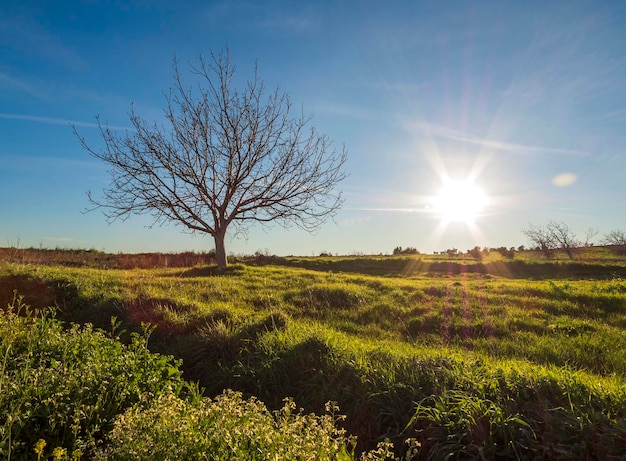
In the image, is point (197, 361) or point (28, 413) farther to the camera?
point (197, 361)

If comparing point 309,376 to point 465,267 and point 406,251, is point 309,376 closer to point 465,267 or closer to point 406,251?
point 465,267

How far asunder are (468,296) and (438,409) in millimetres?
8186

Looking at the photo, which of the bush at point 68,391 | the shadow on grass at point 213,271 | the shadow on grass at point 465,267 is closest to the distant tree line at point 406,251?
the shadow on grass at point 465,267

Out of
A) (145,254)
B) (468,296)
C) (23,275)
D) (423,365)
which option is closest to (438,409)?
(423,365)

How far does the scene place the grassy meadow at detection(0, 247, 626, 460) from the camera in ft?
11.0

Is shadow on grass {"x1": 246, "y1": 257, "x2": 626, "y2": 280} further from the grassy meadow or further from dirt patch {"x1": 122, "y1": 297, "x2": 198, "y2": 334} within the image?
dirt patch {"x1": 122, "y1": 297, "x2": 198, "y2": 334}

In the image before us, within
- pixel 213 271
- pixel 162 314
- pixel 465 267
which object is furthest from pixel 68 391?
pixel 465 267

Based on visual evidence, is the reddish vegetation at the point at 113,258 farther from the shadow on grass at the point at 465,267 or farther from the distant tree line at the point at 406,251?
the distant tree line at the point at 406,251

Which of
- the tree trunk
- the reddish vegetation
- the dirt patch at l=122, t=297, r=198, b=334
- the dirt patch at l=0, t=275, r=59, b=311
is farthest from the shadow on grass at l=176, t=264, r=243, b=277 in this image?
the dirt patch at l=122, t=297, r=198, b=334

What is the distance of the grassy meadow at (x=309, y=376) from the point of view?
3.34m

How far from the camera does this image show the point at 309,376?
5520mm

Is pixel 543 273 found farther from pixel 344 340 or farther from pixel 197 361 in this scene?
pixel 197 361

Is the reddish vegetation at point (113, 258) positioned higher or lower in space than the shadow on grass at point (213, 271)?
higher

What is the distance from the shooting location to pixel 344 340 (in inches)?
255
